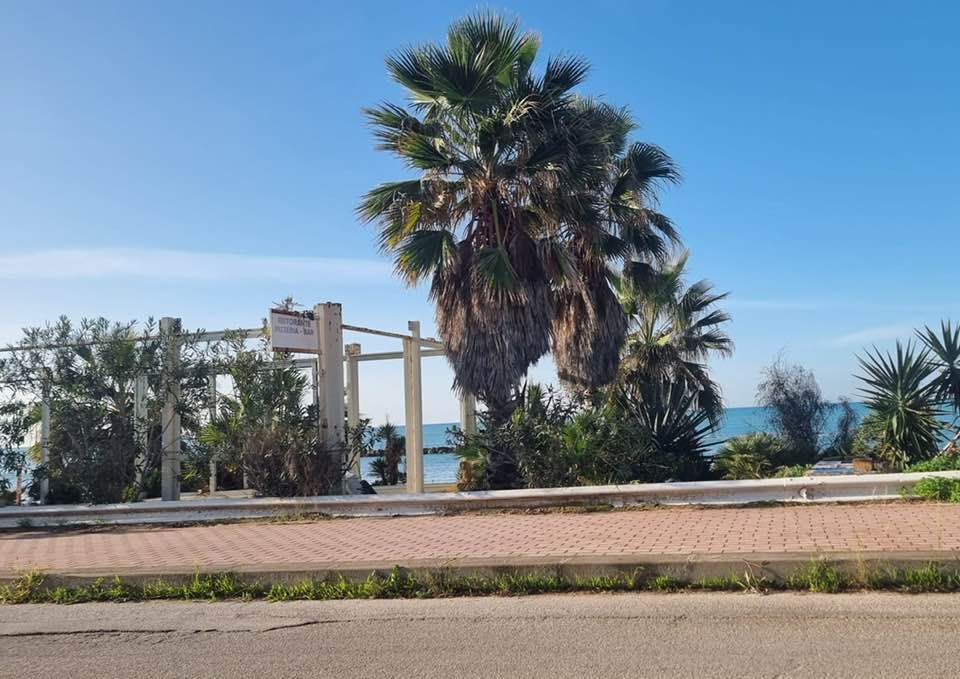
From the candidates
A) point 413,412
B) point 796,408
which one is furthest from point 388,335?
point 796,408

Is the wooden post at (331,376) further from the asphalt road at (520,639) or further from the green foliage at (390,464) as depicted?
the green foliage at (390,464)

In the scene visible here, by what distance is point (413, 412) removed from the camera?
633 inches

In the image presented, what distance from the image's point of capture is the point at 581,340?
15.7 metres

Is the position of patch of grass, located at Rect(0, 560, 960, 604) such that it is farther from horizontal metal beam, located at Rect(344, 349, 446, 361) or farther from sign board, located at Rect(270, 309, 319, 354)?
horizontal metal beam, located at Rect(344, 349, 446, 361)

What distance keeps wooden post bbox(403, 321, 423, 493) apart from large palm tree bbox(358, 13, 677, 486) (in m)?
2.02

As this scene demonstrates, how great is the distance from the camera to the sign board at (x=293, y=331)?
43.1 ft

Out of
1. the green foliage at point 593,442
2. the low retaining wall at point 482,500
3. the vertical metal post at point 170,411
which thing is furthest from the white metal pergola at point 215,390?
the green foliage at point 593,442

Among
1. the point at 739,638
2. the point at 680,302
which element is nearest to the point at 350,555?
the point at 739,638

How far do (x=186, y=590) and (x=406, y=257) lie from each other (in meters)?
7.26

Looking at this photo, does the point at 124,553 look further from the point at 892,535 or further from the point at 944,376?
the point at 944,376

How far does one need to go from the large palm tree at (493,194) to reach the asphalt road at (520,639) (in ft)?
23.7

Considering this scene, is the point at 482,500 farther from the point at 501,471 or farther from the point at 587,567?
the point at 587,567

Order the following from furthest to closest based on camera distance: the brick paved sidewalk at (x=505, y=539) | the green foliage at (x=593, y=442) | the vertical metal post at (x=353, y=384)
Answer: the vertical metal post at (x=353, y=384)
the green foliage at (x=593, y=442)
the brick paved sidewalk at (x=505, y=539)

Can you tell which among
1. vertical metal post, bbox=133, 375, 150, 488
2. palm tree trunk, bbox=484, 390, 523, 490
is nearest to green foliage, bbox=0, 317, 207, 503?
vertical metal post, bbox=133, 375, 150, 488
